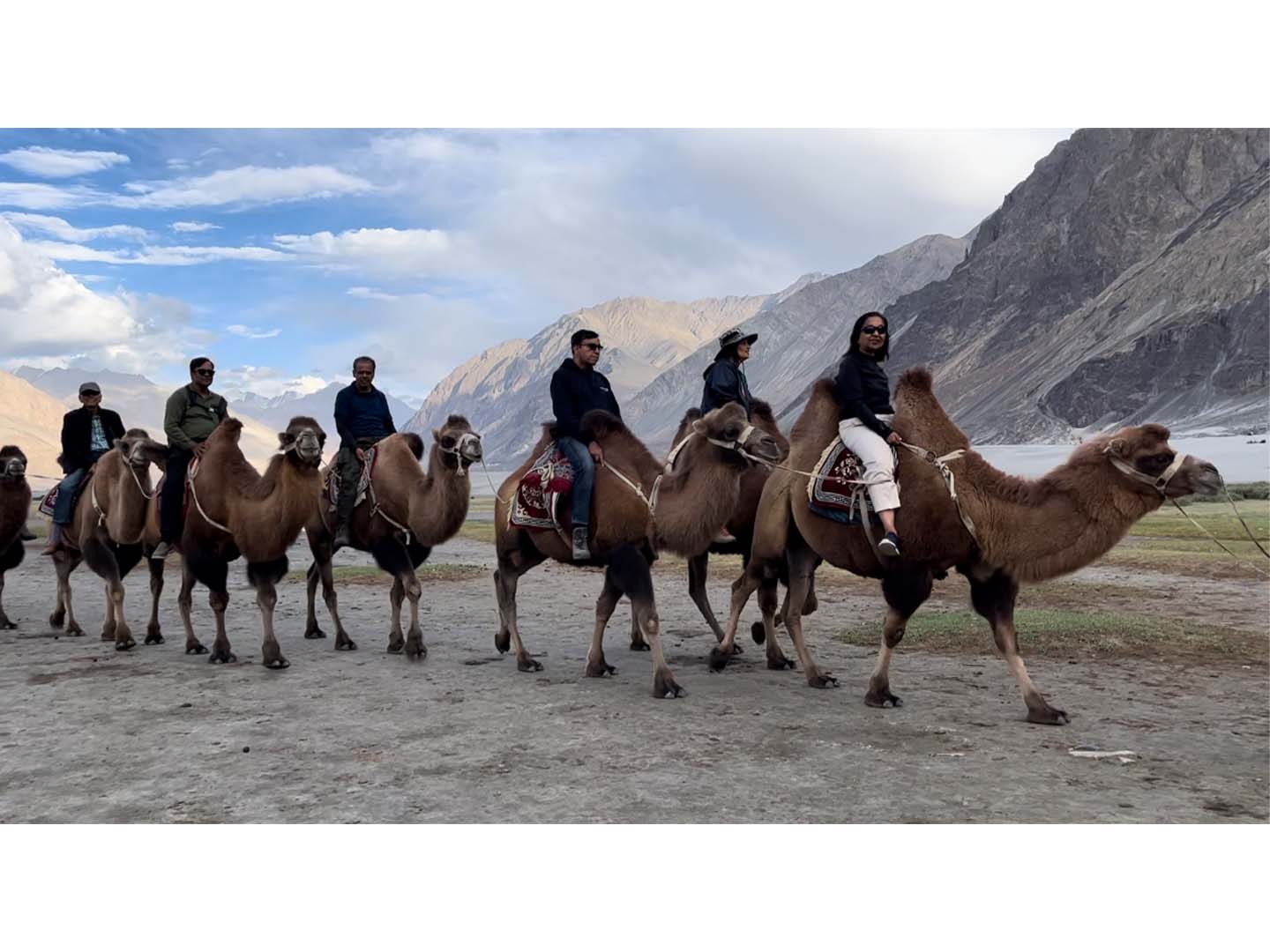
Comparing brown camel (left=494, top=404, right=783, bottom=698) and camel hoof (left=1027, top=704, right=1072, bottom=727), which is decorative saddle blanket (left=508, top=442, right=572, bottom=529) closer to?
brown camel (left=494, top=404, right=783, bottom=698)

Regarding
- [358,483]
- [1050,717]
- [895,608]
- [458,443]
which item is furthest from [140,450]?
[1050,717]

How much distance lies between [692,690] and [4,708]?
17.5 ft

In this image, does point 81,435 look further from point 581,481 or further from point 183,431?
point 581,481

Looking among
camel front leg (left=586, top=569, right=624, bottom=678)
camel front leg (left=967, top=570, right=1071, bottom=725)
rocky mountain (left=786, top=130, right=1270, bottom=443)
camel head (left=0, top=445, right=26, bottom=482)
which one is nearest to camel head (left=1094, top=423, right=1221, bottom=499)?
camel front leg (left=967, top=570, right=1071, bottom=725)

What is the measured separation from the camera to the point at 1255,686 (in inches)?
330

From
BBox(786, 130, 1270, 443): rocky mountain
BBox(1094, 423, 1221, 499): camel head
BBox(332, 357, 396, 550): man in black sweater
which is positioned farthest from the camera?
BBox(786, 130, 1270, 443): rocky mountain

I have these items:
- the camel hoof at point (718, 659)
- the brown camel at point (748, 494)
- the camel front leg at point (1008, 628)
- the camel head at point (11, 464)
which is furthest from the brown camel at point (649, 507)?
the camel head at point (11, 464)

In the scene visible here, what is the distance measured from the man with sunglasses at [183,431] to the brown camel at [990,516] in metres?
6.05

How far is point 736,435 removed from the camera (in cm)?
787

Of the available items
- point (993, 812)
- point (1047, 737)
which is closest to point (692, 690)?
point (1047, 737)

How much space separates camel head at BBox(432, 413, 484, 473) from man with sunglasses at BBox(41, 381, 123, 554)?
492 cm

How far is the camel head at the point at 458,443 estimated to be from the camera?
9.22m

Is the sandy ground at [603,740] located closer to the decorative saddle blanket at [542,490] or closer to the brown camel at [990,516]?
the brown camel at [990,516]

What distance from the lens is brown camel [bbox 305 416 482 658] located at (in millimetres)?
9703
